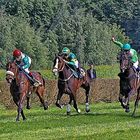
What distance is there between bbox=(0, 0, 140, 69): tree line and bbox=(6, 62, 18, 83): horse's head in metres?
43.1

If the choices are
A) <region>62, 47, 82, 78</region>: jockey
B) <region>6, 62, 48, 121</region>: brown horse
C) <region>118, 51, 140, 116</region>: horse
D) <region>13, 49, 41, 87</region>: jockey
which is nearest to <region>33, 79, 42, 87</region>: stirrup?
<region>13, 49, 41, 87</region>: jockey

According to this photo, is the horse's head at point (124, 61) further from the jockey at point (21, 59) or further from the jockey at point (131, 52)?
the jockey at point (21, 59)

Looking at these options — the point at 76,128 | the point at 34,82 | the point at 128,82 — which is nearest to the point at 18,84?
the point at 34,82

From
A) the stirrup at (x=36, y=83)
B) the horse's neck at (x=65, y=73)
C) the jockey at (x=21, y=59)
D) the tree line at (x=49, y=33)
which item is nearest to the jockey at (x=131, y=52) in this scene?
the horse's neck at (x=65, y=73)

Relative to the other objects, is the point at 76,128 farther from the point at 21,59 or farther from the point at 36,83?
the point at 36,83

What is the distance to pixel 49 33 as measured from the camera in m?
80.2

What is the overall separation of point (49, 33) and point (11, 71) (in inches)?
2393

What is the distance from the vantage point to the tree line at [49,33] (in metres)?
71.2

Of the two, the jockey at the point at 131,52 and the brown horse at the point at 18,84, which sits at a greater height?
the jockey at the point at 131,52

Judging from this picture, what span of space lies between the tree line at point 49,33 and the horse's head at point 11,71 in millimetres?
43058

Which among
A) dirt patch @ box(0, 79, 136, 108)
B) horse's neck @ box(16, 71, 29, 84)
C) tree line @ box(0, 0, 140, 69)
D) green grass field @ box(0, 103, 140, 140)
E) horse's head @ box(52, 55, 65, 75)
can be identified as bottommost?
green grass field @ box(0, 103, 140, 140)

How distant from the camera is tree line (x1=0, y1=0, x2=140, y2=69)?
7125cm

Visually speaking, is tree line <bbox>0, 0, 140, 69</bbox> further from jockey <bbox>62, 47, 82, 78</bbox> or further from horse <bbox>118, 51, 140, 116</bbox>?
horse <bbox>118, 51, 140, 116</bbox>

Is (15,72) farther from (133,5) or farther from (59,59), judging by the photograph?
(133,5)
